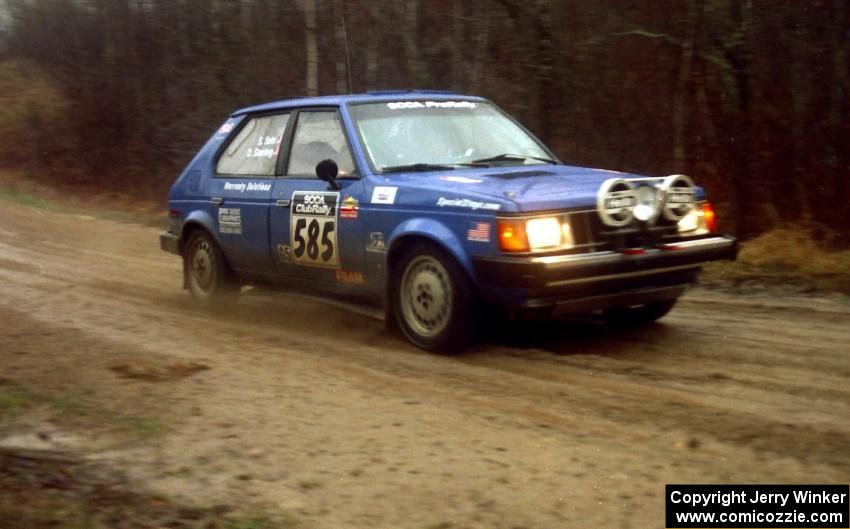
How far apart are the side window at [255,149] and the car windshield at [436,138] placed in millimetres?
882

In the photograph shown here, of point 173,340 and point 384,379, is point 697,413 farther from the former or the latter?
point 173,340

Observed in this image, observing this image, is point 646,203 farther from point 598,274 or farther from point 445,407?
point 445,407

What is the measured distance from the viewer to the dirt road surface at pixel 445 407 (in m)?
4.05

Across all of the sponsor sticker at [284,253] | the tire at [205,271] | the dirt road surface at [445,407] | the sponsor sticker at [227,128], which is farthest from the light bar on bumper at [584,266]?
the sponsor sticker at [227,128]

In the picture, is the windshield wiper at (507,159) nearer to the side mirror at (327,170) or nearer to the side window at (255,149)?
the side mirror at (327,170)

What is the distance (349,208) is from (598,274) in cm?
186

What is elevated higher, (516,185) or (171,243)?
(516,185)

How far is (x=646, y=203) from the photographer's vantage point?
6.22m

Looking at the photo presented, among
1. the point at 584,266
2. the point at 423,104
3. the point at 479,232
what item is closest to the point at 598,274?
the point at 584,266

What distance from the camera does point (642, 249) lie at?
20.4 ft

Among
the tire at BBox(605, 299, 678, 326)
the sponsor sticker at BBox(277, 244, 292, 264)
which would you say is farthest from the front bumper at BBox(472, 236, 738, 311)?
the sponsor sticker at BBox(277, 244, 292, 264)

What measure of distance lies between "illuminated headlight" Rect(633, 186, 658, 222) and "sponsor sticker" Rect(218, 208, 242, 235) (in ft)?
10.7

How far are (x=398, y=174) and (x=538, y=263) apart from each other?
58.6 inches

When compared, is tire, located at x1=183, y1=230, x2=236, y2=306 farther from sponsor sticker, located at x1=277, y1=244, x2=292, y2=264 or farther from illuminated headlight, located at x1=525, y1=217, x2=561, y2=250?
illuminated headlight, located at x1=525, y1=217, x2=561, y2=250
